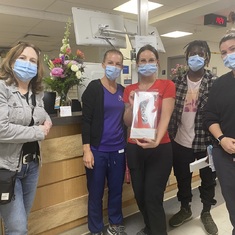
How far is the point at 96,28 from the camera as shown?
2336 millimetres

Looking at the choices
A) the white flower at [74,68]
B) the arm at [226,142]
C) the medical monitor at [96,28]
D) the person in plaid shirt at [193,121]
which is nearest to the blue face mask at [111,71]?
the white flower at [74,68]

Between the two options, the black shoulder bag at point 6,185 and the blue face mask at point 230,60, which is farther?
the blue face mask at point 230,60

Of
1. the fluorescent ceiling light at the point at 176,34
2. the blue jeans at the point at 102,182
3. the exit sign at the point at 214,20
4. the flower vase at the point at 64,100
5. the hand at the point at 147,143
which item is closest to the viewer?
the hand at the point at 147,143

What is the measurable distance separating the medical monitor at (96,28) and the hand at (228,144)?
1.50m

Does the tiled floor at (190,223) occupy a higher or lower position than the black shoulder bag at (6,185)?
lower

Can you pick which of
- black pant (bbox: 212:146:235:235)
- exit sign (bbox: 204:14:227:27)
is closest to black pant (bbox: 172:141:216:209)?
black pant (bbox: 212:146:235:235)

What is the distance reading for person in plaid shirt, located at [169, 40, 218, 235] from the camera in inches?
70.8

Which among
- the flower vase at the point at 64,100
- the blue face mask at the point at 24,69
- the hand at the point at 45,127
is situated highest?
the blue face mask at the point at 24,69

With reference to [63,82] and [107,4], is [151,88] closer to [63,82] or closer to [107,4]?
[63,82]

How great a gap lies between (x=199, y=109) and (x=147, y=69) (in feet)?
1.68

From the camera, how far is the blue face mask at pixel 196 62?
1.76 metres

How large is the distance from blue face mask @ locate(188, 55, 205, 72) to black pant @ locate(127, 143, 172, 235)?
1.97 feet

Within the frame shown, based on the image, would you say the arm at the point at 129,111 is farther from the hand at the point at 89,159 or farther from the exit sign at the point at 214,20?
the exit sign at the point at 214,20

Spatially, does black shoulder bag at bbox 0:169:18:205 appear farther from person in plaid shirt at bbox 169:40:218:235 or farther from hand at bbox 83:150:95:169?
person in plaid shirt at bbox 169:40:218:235
